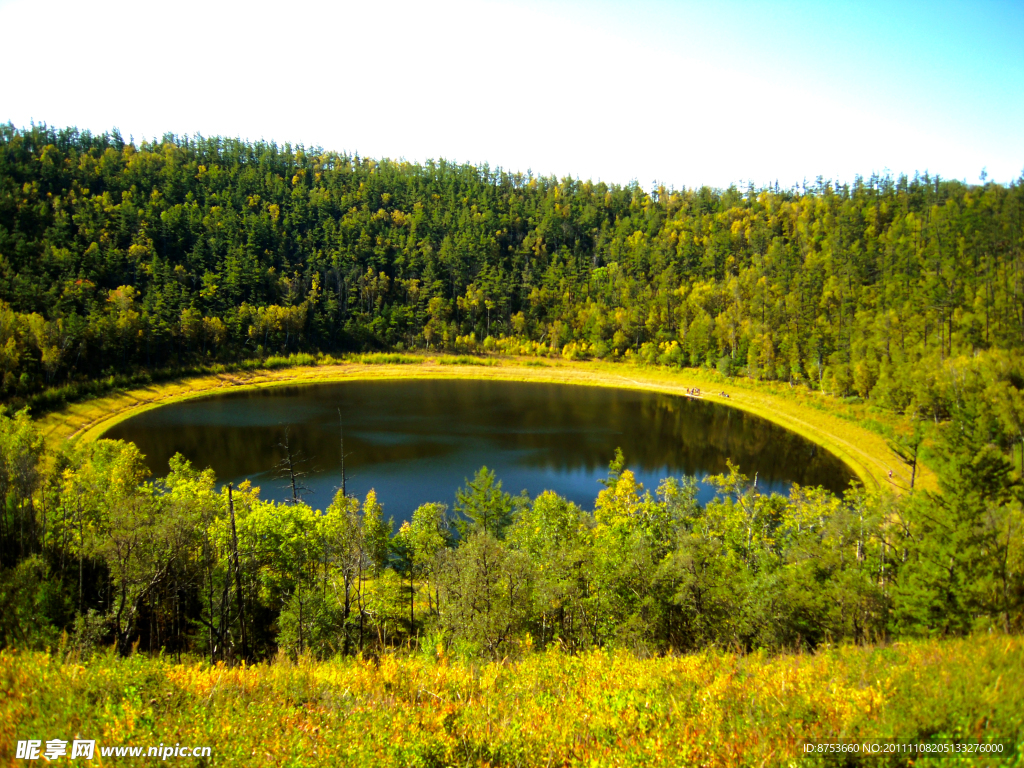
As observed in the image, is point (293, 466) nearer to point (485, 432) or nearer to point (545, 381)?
point (485, 432)

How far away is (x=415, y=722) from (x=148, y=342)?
3080 inches

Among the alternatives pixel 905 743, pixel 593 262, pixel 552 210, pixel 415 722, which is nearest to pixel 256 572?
pixel 415 722

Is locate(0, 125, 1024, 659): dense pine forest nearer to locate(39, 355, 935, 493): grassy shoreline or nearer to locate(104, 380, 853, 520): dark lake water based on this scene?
locate(39, 355, 935, 493): grassy shoreline

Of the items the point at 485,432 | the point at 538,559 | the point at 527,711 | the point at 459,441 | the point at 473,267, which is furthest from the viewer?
the point at 473,267

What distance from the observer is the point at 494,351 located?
9394cm

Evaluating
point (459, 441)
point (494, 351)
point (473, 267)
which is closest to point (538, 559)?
point (459, 441)

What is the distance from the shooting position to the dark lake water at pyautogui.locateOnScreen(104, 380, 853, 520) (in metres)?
A: 37.5

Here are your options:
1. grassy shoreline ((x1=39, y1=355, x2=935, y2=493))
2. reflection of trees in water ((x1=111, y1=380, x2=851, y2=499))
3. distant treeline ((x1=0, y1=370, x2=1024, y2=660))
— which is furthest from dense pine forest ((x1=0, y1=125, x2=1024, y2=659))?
reflection of trees in water ((x1=111, y1=380, x2=851, y2=499))

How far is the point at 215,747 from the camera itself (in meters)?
5.27

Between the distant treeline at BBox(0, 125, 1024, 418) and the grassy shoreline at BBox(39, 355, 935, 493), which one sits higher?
the distant treeline at BBox(0, 125, 1024, 418)

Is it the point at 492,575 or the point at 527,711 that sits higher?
the point at 527,711

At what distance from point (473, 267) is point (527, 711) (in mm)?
109218

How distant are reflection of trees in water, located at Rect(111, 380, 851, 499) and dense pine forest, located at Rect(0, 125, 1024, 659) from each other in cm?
799

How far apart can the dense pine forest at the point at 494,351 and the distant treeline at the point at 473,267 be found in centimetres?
52
